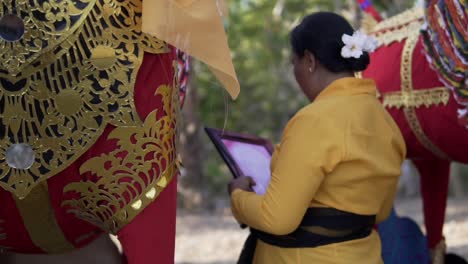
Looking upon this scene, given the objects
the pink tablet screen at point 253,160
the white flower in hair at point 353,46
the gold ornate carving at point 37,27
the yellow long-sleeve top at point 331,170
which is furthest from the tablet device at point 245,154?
the gold ornate carving at point 37,27

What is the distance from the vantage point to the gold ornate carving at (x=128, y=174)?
5.16 feet

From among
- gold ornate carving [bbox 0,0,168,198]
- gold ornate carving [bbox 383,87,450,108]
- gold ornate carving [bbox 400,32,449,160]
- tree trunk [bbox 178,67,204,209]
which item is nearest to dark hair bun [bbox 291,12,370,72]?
gold ornate carving [bbox 0,0,168,198]

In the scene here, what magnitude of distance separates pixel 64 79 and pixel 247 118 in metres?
10.2

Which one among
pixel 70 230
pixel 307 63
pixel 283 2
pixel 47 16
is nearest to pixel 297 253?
pixel 307 63

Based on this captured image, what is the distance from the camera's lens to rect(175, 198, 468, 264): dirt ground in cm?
488

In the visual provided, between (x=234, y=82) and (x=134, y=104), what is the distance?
0.21 metres

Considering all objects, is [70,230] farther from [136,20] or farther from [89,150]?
[136,20]

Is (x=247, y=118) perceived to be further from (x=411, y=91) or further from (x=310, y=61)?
(x=310, y=61)

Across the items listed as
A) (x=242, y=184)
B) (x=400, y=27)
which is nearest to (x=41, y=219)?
(x=242, y=184)

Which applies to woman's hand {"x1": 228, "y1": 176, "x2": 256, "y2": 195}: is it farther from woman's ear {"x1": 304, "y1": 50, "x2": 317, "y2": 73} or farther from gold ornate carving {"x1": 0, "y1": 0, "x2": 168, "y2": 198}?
gold ornate carving {"x1": 0, "y1": 0, "x2": 168, "y2": 198}

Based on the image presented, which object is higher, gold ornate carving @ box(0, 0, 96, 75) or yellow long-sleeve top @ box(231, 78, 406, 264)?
gold ornate carving @ box(0, 0, 96, 75)

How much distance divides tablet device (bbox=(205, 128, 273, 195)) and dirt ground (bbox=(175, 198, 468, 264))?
238cm

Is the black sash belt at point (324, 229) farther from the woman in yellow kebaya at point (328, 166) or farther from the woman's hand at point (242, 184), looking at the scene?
the woman's hand at point (242, 184)

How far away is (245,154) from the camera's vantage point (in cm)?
226
